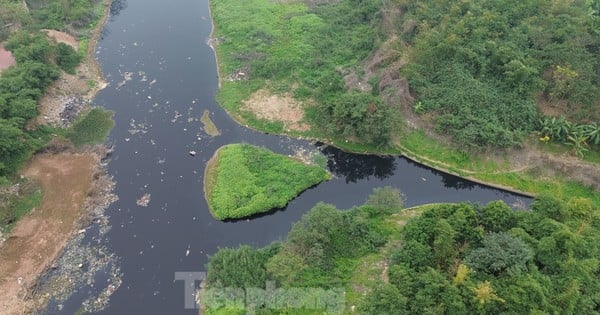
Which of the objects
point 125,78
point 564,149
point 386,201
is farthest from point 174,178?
point 564,149

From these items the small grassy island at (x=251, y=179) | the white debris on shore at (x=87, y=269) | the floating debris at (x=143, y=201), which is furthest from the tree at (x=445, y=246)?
the floating debris at (x=143, y=201)

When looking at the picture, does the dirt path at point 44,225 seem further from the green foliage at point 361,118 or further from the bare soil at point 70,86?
the green foliage at point 361,118

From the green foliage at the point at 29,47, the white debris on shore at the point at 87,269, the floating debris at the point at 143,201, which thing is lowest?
the white debris on shore at the point at 87,269

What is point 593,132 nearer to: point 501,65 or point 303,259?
point 501,65

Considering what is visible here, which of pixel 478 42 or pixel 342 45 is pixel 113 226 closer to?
pixel 342 45

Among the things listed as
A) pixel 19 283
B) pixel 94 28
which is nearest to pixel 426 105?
pixel 19 283
